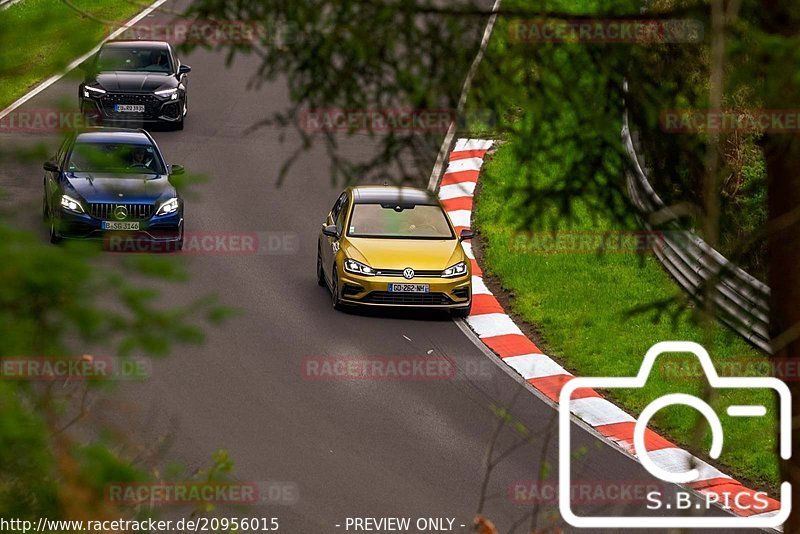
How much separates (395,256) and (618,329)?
3173 millimetres

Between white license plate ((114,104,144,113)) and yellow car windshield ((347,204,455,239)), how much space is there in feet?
33.2

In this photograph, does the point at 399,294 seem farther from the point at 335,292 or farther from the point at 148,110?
the point at 148,110

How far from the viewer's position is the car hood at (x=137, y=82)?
27.3 m

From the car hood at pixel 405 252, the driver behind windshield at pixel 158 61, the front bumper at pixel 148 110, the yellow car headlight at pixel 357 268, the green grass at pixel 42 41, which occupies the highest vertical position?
the green grass at pixel 42 41

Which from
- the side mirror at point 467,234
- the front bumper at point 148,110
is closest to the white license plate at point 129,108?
the front bumper at point 148,110

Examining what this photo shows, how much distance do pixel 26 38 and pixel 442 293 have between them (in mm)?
13490

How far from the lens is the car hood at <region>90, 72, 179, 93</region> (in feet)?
89.5

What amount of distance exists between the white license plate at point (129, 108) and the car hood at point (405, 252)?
421 inches

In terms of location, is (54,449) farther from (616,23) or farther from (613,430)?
(613,430)

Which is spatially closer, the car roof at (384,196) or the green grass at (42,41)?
the green grass at (42,41)

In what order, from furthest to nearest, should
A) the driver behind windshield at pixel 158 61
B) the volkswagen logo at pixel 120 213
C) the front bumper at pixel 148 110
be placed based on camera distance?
1. the driver behind windshield at pixel 158 61
2. the front bumper at pixel 148 110
3. the volkswagen logo at pixel 120 213

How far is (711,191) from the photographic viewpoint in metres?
4.81

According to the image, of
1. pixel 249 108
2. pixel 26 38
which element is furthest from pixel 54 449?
pixel 249 108

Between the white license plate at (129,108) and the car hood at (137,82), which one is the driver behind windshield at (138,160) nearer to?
the white license plate at (129,108)
